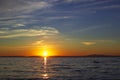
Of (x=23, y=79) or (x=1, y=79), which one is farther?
(x=23, y=79)

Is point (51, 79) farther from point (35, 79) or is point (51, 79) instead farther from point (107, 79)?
point (107, 79)

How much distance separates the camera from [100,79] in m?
36.8

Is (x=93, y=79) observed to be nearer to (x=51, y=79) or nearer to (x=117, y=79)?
(x=117, y=79)

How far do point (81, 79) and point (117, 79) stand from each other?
231 inches

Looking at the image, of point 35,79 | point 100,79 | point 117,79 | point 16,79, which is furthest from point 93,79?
point 16,79

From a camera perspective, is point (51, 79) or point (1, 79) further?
point (51, 79)

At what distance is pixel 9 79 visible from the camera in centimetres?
3628

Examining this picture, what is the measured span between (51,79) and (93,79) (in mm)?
7108

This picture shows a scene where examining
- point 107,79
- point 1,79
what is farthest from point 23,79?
point 107,79

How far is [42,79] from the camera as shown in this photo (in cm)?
3769

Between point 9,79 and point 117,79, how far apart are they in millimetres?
17694

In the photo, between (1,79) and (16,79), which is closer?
(1,79)

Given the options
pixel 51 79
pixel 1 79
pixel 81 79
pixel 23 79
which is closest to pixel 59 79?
pixel 51 79

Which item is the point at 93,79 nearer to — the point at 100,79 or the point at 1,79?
the point at 100,79
